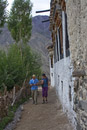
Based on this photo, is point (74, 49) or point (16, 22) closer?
point (74, 49)

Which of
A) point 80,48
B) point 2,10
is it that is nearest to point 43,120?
point 80,48

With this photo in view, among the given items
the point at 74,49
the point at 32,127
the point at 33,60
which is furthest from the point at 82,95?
the point at 33,60

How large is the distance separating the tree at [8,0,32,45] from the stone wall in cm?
1707

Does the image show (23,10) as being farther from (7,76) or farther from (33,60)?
(7,76)

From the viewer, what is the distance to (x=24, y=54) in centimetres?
1866

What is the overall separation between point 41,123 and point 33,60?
1253 centimetres

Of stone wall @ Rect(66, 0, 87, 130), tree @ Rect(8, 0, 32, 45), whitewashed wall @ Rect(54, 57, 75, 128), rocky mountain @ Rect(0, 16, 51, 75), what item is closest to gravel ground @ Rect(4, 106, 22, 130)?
whitewashed wall @ Rect(54, 57, 75, 128)

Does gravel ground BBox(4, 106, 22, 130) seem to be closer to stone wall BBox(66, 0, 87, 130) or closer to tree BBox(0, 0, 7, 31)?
stone wall BBox(66, 0, 87, 130)

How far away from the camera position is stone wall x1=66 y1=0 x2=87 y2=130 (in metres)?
3.05

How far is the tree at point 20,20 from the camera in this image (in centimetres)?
2048

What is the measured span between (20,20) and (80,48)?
1830 centimetres

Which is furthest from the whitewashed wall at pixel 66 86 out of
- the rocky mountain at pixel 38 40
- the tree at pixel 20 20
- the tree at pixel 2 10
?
the rocky mountain at pixel 38 40

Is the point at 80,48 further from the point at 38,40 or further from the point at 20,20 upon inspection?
the point at 38,40

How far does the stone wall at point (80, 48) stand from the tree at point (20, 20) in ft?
56.0
